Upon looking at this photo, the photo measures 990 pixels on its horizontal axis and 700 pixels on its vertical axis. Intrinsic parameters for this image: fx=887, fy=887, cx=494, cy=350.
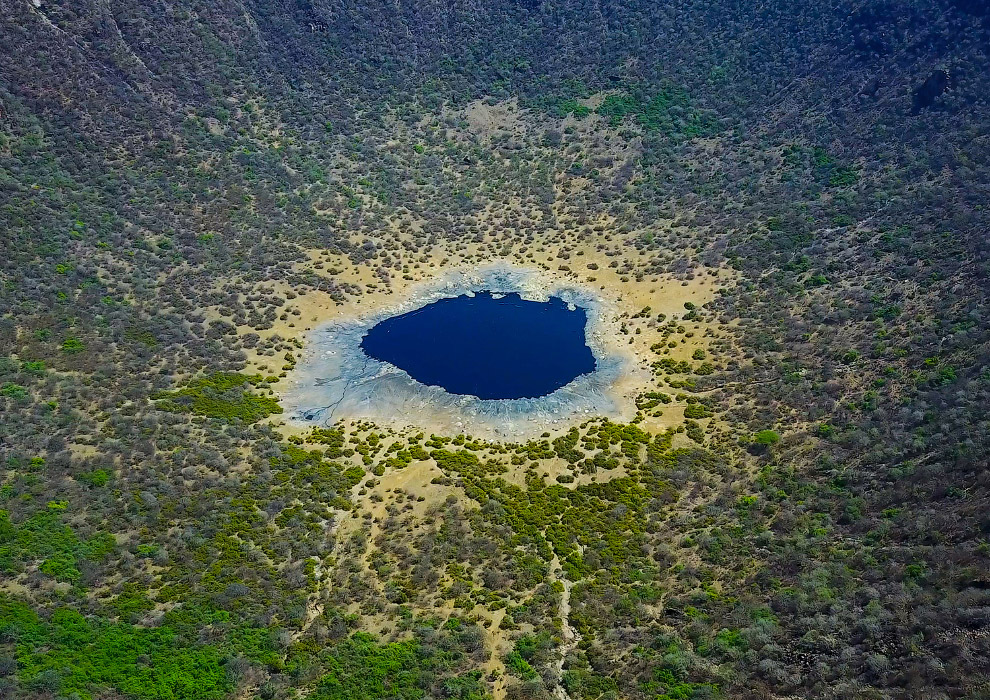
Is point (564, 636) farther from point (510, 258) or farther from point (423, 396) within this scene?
point (510, 258)

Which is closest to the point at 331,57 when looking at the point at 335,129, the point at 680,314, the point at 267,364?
the point at 335,129

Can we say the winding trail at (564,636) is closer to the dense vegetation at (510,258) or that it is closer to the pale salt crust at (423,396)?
the dense vegetation at (510,258)

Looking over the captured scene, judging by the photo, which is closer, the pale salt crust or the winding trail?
the winding trail

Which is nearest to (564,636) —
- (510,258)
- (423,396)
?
(423,396)

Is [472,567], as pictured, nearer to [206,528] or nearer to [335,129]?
[206,528]

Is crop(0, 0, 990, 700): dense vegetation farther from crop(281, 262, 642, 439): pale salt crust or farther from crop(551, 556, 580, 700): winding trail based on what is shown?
crop(281, 262, 642, 439): pale salt crust

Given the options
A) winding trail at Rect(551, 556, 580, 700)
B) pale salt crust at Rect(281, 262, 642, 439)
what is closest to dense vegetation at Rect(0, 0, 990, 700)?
winding trail at Rect(551, 556, 580, 700)
